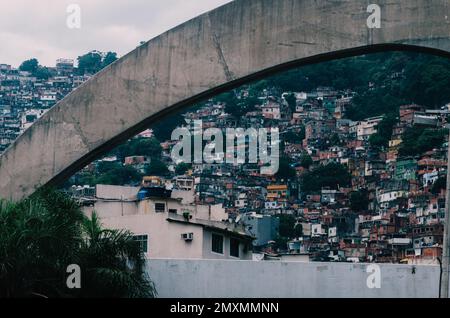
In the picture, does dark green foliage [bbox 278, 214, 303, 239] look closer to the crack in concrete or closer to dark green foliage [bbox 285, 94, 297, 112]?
dark green foliage [bbox 285, 94, 297, 112]

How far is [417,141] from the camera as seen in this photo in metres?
78.0

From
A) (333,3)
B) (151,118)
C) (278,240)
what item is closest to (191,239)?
(151,118)

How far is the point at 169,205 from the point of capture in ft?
99.6

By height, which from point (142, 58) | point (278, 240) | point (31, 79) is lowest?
point (278, 240)

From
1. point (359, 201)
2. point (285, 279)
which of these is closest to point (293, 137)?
point (359, 201)

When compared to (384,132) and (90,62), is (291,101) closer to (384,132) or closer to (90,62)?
(384,132)

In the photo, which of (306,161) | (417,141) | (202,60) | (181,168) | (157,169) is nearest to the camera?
(202,60)

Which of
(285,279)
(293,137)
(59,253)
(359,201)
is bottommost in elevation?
(285,279)

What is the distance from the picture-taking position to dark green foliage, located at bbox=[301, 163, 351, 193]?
264 feet

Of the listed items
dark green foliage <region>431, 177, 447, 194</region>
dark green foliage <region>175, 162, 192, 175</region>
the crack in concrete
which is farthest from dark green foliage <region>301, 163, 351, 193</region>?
the crack in concrete

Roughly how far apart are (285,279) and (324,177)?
62.0 meters

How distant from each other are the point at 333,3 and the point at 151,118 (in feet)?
9.89

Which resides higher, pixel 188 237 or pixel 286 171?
pixel 286 171
